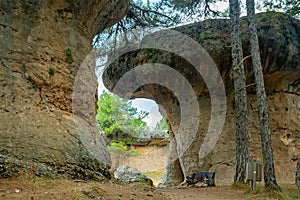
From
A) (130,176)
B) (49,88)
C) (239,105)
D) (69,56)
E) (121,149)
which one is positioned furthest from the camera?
(121,149)

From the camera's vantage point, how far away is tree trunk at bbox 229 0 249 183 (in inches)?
327

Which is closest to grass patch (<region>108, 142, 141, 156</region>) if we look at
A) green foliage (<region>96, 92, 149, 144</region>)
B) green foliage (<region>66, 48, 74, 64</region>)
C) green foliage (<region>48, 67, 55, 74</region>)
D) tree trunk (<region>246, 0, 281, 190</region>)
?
green foliage (<region>96, 92, 149, 144</region>)

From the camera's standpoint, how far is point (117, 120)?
2417 centimetres

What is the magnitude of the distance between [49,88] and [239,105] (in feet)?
19.4

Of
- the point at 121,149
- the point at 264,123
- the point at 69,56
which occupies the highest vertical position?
the point at 69,56

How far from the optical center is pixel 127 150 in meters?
24.6

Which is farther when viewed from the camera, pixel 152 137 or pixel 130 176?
pixel 152 137

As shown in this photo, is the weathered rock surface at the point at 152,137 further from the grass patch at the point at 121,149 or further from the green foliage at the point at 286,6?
the green foliage at the point at 286,6

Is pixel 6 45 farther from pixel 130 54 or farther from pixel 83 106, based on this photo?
pixel 130 54

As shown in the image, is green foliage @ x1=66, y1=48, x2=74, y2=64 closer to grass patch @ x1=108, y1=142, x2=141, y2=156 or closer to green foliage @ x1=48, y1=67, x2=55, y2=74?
green foliage @ x1=48, y1=67, x2=55, y2=74

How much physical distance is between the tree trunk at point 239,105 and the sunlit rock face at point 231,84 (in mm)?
2255

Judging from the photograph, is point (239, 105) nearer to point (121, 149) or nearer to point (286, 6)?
point (286, 6)

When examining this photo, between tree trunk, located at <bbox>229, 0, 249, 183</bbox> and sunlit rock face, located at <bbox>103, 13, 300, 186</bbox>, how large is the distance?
226cm

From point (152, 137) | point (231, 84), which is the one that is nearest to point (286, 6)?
point (231, 84)
